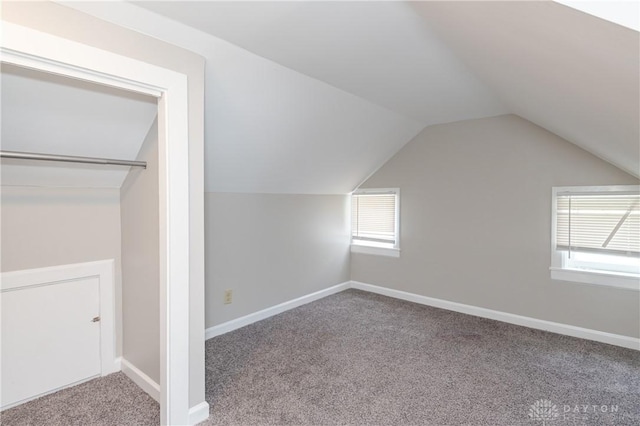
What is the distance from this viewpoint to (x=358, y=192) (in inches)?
168

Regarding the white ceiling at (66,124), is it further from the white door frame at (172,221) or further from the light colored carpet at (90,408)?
the light colored carpet at (90,408)

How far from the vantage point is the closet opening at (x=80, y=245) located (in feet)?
5.58

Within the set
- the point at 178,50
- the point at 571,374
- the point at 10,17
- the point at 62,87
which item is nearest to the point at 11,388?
the point at 62,87

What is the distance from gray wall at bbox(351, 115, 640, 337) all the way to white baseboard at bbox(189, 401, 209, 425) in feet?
8.66

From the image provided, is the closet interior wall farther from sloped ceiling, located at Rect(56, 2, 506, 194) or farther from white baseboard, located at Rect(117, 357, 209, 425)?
sloped ceiling, located at Rect(56, 2, 506, 194)

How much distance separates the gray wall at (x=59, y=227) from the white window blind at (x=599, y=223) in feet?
11.7

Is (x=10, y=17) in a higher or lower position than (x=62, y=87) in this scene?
higher

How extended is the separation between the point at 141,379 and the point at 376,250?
2.80m

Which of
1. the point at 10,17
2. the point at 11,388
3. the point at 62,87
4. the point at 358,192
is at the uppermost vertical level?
the point at 10,17

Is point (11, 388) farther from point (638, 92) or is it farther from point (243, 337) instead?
point (638, 92)

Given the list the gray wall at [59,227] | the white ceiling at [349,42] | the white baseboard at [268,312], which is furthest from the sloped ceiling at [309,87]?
the white baseboard at [268,312]

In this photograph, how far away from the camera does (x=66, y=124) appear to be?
1711mm

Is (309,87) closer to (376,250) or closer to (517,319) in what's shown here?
(376,250)

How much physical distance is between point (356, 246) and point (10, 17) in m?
3.67
